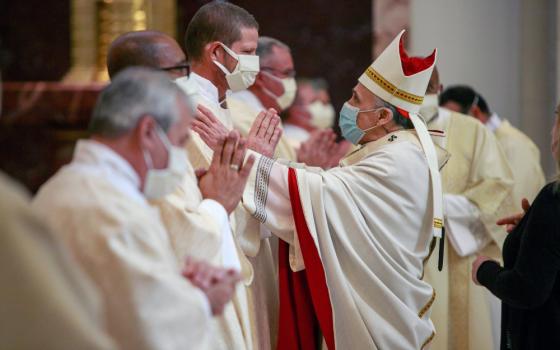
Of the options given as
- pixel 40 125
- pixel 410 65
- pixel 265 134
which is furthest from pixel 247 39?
pixel 40 125

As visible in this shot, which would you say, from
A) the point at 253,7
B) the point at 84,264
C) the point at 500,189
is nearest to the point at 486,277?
the point at 500,189

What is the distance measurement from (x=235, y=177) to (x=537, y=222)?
3.64ft

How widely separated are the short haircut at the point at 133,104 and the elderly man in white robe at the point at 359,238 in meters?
1.30

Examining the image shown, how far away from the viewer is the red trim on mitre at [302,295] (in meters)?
3.89

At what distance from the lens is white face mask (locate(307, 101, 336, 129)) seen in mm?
7141

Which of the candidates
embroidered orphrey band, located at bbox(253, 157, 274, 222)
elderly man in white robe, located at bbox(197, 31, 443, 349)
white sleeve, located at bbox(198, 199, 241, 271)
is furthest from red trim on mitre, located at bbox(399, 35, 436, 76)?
white sleeve, located at bbox(198, 199, 241, 271)

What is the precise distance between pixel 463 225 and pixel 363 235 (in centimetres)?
149

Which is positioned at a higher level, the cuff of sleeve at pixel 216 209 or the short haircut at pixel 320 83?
the cuff of sleeve at pixel 216 209

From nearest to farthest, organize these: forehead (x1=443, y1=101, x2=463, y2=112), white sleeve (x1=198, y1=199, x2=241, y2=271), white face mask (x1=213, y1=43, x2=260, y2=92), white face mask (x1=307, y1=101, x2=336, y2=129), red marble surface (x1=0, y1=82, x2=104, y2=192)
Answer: white sleeve (x1=198, y1=199, x2=241, y2=271)
white face mask (x1=213, y1=43, x2=260, y2=92)
forehead (x1=443, y1=101, x2=463, y2=112)
white face mask (x1=307, y1=101, x2=336, y2=129)
red marble surface (x1=0, y1=82, x2=104, y2=192)

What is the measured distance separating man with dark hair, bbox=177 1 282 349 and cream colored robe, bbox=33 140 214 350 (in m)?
1.31

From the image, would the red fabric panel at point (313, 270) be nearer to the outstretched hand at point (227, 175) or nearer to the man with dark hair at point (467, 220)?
the outstretched hand at point (227, 175)

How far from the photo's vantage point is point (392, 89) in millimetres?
4152

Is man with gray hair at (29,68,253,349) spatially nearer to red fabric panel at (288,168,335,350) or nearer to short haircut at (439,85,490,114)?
red fabric panel at (288,168,335,350)

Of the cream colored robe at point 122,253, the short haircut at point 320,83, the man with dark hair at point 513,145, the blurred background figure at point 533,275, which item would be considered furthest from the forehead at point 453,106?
the cream colored robe at point 122,253
